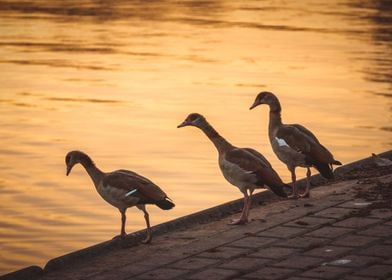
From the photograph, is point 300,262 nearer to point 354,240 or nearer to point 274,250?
point 274,250

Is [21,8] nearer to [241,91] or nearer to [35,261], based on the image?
[241,91]

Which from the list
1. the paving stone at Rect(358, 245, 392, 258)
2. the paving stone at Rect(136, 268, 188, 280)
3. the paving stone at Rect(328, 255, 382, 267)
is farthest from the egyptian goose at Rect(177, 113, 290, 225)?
the paving stone at Rect(136, 268, 188, 280)

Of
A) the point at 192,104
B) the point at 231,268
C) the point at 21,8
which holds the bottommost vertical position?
the point at 231,268

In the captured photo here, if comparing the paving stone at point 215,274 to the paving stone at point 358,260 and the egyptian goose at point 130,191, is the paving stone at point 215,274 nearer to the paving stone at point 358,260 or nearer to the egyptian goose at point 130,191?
the paving stone at point 358,260

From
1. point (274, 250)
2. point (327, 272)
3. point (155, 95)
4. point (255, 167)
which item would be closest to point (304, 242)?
point (274, 250)

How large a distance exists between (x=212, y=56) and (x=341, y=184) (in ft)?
45.0

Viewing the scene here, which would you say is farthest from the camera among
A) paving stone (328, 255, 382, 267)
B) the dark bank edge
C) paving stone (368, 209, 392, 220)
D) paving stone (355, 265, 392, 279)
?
Result: paving stone (368, 209, 392, 220)

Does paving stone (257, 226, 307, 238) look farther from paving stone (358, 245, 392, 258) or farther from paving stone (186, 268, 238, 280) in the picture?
paving stone (186, 268, 238, 280)

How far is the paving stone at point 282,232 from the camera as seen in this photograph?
37.2ft

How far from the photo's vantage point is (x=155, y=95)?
22516 millimetres

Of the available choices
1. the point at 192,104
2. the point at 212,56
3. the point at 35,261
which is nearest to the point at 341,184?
the point at 35,261

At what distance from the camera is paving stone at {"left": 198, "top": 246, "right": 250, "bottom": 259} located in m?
10.6

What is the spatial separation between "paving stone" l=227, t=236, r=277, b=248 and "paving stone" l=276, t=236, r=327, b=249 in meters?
0.16

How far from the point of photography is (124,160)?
56.0 ft
